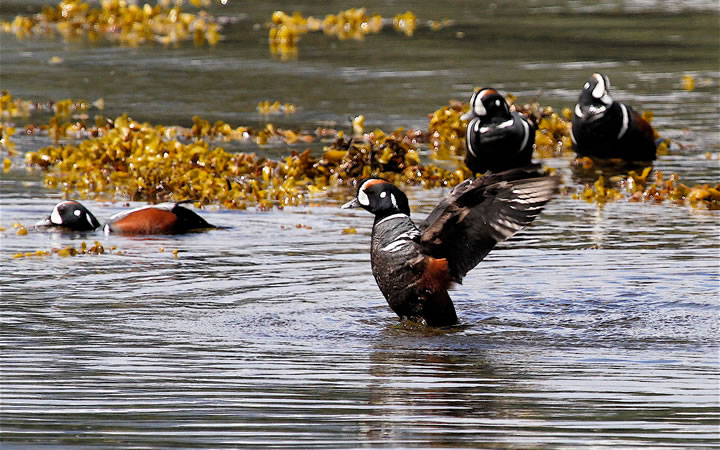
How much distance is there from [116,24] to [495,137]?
1534 centimetres

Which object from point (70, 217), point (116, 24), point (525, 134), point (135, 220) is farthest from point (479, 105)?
point (116, 24)

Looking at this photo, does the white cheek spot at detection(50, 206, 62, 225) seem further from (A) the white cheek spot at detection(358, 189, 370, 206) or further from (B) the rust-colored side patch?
(B) the rust-colored side patch

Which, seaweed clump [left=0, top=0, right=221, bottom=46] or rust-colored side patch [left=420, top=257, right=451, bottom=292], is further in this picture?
seaweed clump [left=0, top=0, right=221, bottom=46]

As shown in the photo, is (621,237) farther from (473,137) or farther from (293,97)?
(293,97)

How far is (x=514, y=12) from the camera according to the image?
88.9ft

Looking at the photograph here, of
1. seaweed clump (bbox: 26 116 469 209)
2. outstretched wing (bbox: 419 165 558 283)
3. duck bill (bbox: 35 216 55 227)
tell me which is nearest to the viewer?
outstretched wing (bbox: 419 165 558 283)

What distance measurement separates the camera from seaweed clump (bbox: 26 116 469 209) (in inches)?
480

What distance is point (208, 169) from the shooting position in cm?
1263

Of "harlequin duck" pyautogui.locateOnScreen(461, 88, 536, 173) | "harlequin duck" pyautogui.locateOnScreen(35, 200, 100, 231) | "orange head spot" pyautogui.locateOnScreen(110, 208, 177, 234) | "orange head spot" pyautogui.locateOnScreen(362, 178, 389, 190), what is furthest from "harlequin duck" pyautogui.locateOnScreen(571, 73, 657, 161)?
"orange head spot" pyautogui.locateOnScreen(362, 178, 389, 190)

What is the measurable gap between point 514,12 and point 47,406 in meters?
22.5

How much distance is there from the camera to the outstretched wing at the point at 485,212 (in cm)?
720

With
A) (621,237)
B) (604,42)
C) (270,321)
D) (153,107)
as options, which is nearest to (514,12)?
(604,42)

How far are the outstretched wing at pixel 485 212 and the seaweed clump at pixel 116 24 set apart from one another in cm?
1807

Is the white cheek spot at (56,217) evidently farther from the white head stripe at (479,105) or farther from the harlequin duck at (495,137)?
the white head stripe at (479,105)
